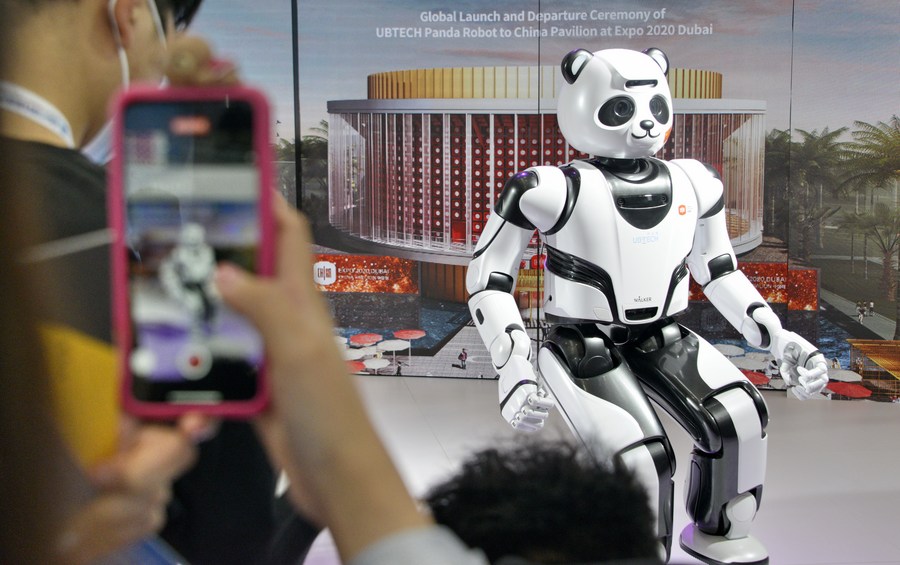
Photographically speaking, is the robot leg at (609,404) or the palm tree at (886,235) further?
the palm tree at (886,235)

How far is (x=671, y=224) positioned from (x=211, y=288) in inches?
48.9

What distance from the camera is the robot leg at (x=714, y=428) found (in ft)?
4.57

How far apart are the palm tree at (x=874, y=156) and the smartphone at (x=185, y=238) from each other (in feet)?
9.60

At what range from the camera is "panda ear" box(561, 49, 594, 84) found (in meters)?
1.44

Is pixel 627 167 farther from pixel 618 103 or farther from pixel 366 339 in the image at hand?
pixel 366 339

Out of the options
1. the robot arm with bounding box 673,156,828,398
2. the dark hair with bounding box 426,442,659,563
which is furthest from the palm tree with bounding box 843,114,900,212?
the dark hair with bounding box 426,442,659,563

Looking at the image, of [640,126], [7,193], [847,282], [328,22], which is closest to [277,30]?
[328,22]

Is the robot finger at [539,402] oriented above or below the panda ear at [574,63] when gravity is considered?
below

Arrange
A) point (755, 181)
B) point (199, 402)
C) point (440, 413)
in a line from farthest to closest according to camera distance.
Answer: point (755, 181) → point (440, 413) → point (199, 402)

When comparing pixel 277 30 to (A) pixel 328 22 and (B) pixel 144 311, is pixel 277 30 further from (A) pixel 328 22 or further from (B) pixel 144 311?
(B) pixel 144 311

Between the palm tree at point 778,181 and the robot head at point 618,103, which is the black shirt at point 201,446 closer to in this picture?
the robot head at point 618,103

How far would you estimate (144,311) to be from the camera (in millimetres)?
260

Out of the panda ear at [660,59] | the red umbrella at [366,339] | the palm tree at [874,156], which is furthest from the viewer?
the red umbrella at [366,339]

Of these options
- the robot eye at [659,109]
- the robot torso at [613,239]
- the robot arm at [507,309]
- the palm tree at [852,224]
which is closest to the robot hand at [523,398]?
the robot arm at [507,309]
